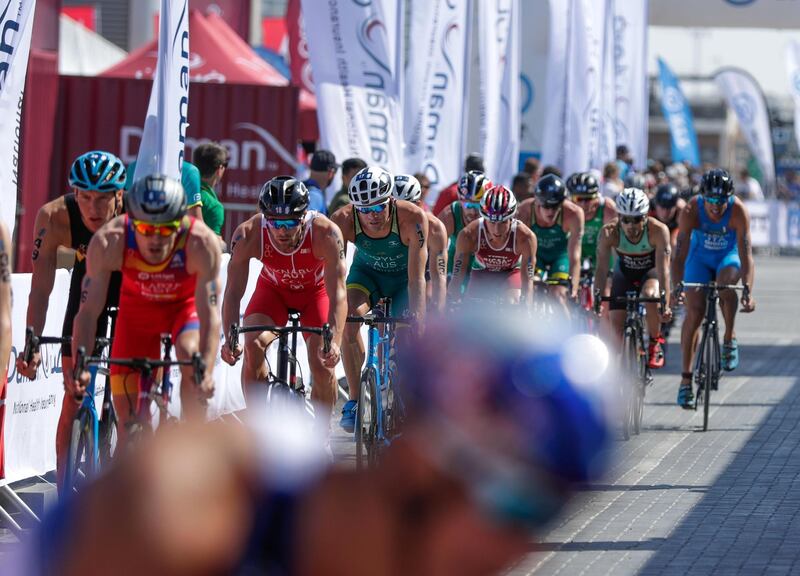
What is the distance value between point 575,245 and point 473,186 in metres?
1.42

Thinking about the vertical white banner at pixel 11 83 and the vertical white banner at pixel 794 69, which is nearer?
the vertical white banner at pixel 11 83

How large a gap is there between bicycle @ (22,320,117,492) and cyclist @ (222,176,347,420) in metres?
1.16

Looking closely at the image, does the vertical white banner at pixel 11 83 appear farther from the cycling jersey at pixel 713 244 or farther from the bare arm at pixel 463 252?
the cycling jersey at pixel 713 244

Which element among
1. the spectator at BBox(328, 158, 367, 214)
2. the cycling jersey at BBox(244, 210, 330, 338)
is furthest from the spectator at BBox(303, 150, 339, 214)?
the cycling jersey at BBox(244, 210, 330, 338)

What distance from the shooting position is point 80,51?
2641cm

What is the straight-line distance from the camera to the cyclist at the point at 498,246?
11.8 m

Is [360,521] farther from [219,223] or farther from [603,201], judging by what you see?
[603,201]

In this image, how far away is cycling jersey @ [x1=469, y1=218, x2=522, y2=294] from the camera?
40.2 ft

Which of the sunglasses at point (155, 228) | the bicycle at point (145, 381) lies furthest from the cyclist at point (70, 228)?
the sunglasses at point (155, 228)

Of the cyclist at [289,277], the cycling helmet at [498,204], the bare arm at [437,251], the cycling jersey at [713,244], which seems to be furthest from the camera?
the cycling jersey at [713,244]

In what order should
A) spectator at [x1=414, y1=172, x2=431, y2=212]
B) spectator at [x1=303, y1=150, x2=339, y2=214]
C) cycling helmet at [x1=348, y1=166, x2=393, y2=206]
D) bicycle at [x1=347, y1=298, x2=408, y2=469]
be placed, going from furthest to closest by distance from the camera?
spectator at [x1=414, y1=172, x2=431, y2=212] < spectator at [x1=303, y1=150, x2=339, y2=214] < cycling helmet at [x1=348, y1=166, x2=393, y2=206] < bicycle at [x1=347, y1=298, x2=408, y2=469]

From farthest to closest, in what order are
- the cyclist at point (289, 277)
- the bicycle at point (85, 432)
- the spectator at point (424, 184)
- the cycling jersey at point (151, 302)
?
1. the spectator at point (424, 184)
2. the cyclist at point (289, 277)
3. the bicycle at point (85, 432)
4. the cycling jersey at point (151, 302)

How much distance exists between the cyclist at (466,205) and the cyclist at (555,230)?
31.6 inches

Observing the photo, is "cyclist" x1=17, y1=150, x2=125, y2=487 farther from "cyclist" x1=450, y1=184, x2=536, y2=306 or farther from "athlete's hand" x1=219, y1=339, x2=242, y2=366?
"cyclist" x1=450, y1=184, x2=536, y2=306
